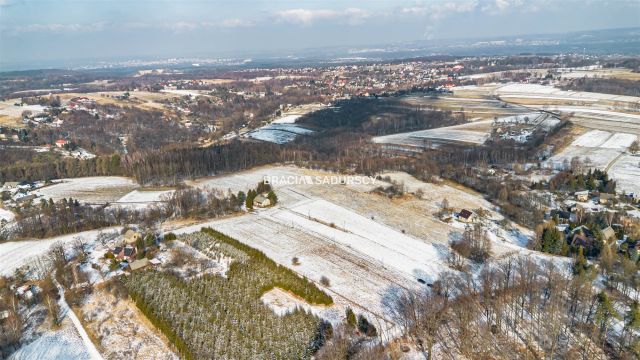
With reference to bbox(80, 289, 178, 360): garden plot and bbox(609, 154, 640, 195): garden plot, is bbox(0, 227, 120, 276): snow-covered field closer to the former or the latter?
bbox(80, 289, 178, 360): garden plot

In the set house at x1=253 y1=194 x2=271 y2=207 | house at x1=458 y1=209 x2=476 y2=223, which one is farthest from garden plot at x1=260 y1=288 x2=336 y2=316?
house at x1=458 y1=209 x2=476 y2=223

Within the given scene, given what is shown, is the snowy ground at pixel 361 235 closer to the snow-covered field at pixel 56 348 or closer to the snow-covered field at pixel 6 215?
the snow-covered field at pixel 56 348

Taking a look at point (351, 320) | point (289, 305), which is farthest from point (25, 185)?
point (351, 320)

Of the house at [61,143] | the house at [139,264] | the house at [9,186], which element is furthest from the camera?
the house at [61,143]

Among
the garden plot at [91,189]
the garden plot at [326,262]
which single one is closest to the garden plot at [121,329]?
the garden plot at [326,262]

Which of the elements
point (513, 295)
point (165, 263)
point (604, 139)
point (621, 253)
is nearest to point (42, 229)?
point (165, 263)

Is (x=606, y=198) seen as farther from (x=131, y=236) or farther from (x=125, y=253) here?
(x=131, y=236)

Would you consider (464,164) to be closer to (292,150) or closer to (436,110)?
(292,150)
